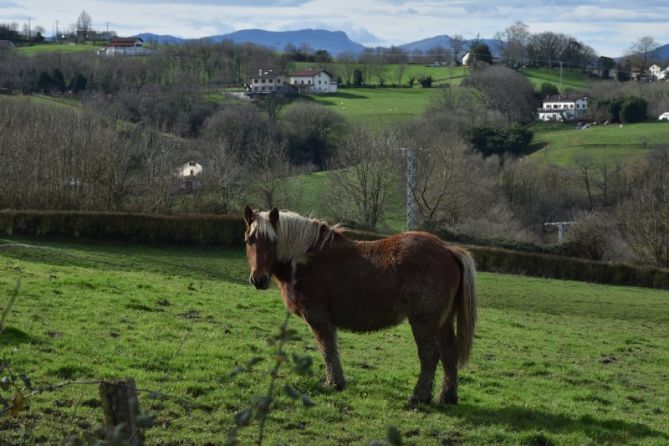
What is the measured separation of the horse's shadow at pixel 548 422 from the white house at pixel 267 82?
110 m

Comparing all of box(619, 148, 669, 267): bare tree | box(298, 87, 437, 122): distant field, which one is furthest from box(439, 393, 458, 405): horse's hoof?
box(298, 87, 437, 122): distant field

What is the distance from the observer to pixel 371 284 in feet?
33.5

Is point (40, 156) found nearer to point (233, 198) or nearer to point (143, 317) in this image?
point (233, 198)

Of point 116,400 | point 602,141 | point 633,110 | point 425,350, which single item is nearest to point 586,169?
point 602,141

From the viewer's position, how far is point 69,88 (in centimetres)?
11069

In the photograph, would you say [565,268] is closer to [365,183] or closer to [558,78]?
[365,183]

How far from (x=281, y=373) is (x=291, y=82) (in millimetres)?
125112

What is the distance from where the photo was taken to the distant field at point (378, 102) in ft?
355

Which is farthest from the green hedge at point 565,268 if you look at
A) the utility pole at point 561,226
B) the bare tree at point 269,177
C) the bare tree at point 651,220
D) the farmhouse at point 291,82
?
the farmhouse at point 291,82

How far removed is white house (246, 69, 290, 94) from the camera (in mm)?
121438

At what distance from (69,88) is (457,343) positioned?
358 ft

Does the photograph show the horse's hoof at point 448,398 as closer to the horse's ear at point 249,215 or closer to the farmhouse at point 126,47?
the horse's ear at point 249,215

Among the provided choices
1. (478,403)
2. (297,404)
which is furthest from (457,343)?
(297,404)

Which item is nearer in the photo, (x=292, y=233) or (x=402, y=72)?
(x=292, y=233)
